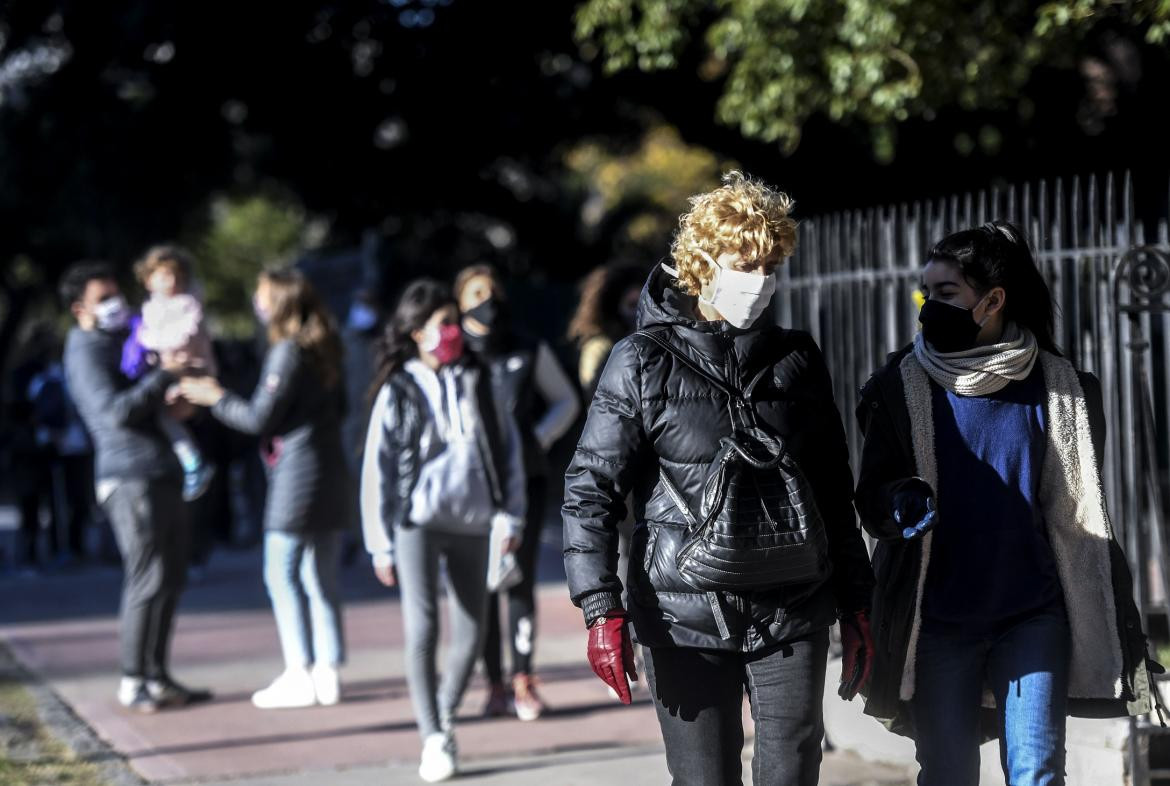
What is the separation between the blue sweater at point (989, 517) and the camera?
12.6ft

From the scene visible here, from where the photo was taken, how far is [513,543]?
20.7ft

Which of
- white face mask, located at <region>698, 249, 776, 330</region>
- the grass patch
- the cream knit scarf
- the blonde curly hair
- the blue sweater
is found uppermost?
the blonde curly hair

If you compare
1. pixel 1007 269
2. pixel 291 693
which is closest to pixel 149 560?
pixel 291 693

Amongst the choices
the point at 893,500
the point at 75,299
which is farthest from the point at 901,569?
the point at 75,299

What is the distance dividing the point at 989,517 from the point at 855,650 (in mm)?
469

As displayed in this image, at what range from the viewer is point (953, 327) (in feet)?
12.8

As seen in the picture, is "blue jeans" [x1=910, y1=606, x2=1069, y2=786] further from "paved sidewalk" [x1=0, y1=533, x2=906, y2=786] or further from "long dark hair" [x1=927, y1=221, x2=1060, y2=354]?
"paved sidewalk" [x1=0, y1=533, x2=906, y2=786]

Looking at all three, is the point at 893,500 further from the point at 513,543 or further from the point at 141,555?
the point at 141,555

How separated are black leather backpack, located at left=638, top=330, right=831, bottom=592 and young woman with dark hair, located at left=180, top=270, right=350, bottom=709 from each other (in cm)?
367

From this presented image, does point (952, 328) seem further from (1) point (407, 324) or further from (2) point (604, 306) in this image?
(2) point (604, 306)

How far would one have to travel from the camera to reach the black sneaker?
7102mm

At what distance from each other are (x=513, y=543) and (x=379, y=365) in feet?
2.88

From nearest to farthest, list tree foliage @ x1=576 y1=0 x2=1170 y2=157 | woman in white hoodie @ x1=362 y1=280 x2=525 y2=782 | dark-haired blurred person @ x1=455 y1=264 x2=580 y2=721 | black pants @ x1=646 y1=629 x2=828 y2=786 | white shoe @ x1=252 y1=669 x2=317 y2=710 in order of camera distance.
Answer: black pants @ x1=646 y1=629 x2=828 y2=786
woman in white hoodie @ x1=362 y1=280 x2=525 y2=782
dark-haired blurred person @ x1=455 y1=264 x2=580 y2=721
white shoe @ x1=252 y1=669 x2=317 y2=710
tree foliage @ x1=576 y1=0 x2=1170 y2=157

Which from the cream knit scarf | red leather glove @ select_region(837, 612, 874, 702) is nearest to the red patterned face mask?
the cream knit scarf
